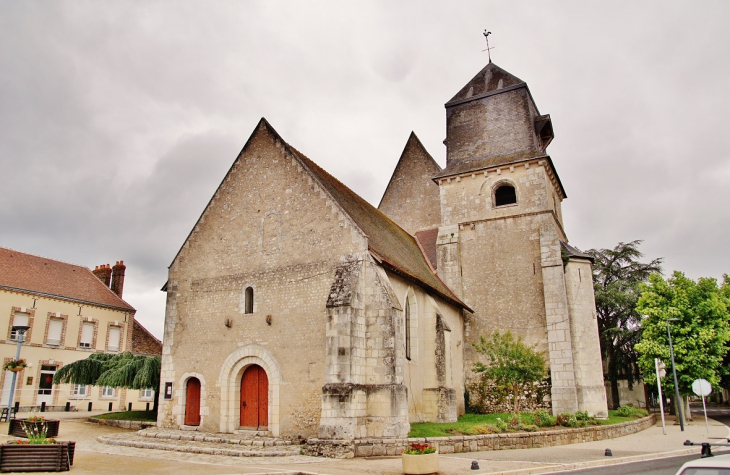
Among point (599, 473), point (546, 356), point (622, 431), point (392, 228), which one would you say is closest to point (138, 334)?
point (392, 228)

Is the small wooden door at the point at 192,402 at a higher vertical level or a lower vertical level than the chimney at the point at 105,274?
lower

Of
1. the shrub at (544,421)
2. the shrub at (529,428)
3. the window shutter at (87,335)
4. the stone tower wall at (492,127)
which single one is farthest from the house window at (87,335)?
the shrub at (529,428)

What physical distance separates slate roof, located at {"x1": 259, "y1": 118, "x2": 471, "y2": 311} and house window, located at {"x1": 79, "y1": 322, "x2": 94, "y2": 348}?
19748 mm

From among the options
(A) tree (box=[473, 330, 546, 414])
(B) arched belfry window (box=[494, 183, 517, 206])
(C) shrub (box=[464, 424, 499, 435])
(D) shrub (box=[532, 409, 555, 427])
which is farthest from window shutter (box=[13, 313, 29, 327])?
(D) shrub (box=[532, 409, 555, 427])

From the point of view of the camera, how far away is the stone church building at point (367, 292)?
1426cm

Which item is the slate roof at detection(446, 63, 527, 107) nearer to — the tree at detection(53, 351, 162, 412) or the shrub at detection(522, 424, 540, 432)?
the shrub at detection(522, 424, 540, 432)

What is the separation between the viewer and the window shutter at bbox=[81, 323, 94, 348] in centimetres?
3083

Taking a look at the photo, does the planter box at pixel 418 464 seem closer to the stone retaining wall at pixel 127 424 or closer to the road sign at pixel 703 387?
the stone retaining wall at pixel 127 424

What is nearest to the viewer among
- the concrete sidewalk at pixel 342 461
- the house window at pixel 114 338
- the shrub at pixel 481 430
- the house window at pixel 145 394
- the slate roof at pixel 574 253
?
the concrete sidewalk at pixel 342 461

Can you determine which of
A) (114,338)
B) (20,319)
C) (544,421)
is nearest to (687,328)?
(544,421)

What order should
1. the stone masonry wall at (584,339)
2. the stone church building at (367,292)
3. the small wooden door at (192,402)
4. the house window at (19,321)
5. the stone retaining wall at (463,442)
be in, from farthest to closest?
1. the house window at (19,321)
2. the stone masonry wall at (584,339)
3. the small wooden door at (192,402)
4. the stone church building at (367,292)
5. the stone retaining wall at (463,442)

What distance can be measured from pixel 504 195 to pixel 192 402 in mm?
15183

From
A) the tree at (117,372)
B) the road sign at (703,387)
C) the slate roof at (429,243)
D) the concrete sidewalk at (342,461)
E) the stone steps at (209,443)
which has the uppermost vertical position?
the slate roof at (429,243)

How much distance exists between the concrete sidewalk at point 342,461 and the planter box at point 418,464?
17.0 inches
